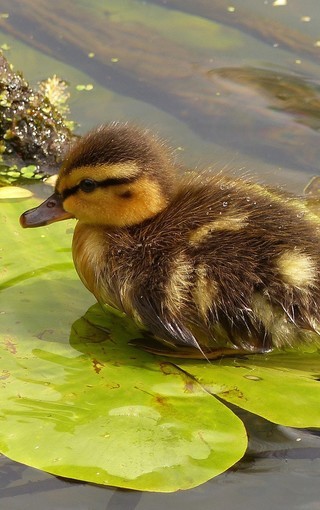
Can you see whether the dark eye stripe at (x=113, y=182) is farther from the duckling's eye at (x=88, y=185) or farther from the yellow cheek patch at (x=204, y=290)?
the yellow cheek patch at (x=204, y=290)

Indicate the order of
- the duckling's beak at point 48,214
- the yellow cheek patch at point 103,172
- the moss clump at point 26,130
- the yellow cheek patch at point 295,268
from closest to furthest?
the yellow cheek patch at point 295,268, the yellow cheek patch at point 103,172, the duckling's beak at point 48,214, the moss clump at point 26,130

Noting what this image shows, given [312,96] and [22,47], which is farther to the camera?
[22,47]

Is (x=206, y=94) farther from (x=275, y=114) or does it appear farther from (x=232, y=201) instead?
(x=232, y=201)

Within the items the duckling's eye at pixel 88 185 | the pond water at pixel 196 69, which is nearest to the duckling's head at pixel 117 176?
the duckling's eye at pixel 88 185

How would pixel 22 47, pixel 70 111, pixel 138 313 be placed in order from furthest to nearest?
pixel 22 47 < pixel 70 111 < pixel 138 313

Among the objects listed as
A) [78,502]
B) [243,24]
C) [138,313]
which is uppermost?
[243,24]

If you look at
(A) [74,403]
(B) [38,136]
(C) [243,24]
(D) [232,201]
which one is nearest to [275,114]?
(C) [243,24]

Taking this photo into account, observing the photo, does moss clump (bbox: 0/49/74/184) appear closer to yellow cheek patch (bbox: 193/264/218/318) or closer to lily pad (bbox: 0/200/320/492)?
lily pad (bbox: 0/200/320/492)

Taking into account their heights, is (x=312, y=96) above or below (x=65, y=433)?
above

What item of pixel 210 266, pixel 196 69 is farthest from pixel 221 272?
pixel 196 69
